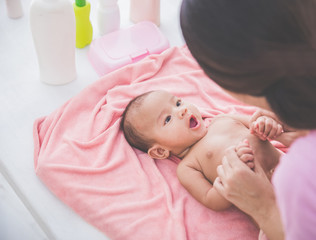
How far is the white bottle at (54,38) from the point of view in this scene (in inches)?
53.5

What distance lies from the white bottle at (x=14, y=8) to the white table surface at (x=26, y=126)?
2 centimetres

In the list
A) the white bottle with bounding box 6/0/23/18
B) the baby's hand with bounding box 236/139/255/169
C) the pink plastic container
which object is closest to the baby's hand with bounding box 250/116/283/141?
the baby's hand with bounding box 236/139/255/169

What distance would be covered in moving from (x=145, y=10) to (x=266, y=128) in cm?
86

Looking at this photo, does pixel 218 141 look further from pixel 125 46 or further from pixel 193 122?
pixel 125 46

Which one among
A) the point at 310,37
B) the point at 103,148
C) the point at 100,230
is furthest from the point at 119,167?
the point at 310,37

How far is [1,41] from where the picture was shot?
1.69m

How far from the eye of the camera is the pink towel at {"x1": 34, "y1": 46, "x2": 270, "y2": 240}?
3.76 feet

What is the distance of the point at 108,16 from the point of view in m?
1.68

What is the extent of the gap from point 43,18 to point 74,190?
1.93 ft

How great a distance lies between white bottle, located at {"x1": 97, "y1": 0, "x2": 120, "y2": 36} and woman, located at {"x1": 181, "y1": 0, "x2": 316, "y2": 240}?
1.02 meters

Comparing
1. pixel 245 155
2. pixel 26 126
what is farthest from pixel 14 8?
pixel 245 155

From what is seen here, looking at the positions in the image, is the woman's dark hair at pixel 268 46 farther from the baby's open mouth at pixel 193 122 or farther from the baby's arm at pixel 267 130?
the baby's open mouth at pixel 193 122

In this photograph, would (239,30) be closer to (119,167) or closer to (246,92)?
(246,92)

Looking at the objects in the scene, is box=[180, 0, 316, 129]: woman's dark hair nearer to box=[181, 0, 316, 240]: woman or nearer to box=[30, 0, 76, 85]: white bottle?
box=[181, 0, 316, 240]: woman
